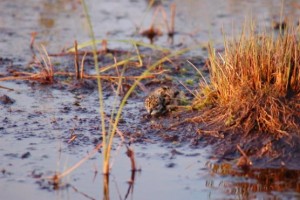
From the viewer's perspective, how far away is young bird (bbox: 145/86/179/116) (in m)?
7.16

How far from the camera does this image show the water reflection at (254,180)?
5.50 meters

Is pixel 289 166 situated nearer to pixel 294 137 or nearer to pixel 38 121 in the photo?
pixel 294 137

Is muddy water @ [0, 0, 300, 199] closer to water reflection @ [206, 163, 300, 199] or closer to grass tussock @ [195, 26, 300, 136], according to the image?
water reflection @ [206, 163, 300, 199]

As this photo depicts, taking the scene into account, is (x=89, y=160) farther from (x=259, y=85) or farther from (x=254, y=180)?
(x=259, y=85)

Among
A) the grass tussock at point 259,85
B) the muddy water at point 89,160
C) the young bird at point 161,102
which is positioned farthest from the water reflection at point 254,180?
the young bird at point 161,102

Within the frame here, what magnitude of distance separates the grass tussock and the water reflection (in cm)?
51

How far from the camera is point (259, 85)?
6.57 m

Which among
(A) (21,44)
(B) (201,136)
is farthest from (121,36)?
(B) (201,136)

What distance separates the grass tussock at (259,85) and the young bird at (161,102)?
1.70ft

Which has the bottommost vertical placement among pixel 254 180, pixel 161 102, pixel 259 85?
pixel 254 180

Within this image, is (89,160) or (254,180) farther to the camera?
(89,160)

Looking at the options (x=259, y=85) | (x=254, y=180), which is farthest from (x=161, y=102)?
(x=254, y=180)

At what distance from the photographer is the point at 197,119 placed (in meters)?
6.81

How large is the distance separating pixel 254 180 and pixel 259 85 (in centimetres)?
116
